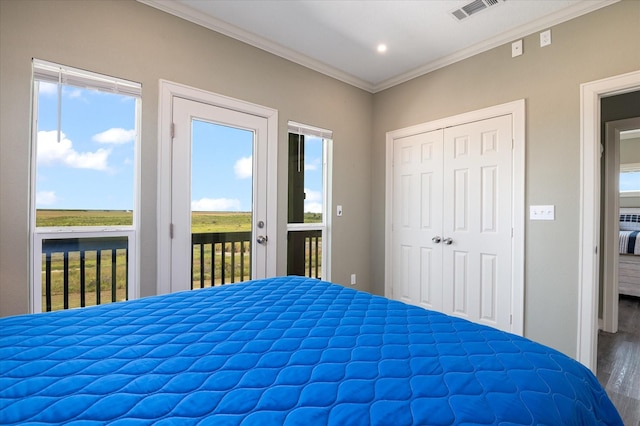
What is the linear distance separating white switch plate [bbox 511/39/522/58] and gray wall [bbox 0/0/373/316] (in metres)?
1.64

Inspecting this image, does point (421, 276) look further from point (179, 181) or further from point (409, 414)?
point (409, 414)

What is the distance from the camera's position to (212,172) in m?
2.59

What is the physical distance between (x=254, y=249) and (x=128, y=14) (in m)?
2.00

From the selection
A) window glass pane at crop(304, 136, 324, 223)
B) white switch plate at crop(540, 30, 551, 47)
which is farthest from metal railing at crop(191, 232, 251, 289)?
white switch plate at crop(540, 30, 551, 47)

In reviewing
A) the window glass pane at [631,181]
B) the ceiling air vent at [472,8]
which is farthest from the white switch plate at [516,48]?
the window glass pane at [631,181]

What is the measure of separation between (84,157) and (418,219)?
2997 millimetres

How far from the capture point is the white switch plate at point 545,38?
7.98 ft

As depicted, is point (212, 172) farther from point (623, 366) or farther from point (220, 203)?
point (623, 366)

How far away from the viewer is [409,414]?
2.12ft

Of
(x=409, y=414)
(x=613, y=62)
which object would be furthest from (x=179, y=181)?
(x=613, y=62)

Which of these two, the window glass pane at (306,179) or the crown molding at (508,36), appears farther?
the window glass pane at (306,179)

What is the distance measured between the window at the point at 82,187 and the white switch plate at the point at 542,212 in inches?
122

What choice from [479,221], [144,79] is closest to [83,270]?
[144,79]

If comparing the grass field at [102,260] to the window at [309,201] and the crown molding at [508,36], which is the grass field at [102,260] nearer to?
the window at [309,201]
